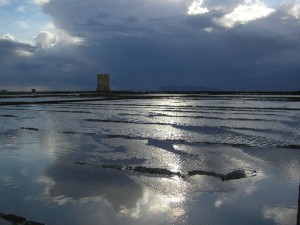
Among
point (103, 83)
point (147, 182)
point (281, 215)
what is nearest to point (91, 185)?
point (147, 182)

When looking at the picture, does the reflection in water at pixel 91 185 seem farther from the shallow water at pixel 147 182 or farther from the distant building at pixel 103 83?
the distant building at pixel 103 83

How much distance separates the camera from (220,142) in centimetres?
1298

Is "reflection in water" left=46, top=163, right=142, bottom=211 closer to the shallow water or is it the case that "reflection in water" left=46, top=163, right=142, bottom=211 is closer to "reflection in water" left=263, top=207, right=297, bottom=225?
the shallow water

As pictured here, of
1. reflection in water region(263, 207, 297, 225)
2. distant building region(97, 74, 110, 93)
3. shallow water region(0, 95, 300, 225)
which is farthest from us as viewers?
distant building region(97, 74, 110, 93)

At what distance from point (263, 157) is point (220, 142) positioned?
2.92 metres

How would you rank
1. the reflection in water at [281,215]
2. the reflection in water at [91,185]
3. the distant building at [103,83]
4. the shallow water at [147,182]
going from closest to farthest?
the reflection in water at [281,215]
the shallow water at [147,182]
the reflection in water at [91,185]
the distant building at [103,83]

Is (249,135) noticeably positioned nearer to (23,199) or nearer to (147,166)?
(147,166)

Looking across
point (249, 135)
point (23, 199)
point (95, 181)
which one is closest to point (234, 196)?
point (95, 181)

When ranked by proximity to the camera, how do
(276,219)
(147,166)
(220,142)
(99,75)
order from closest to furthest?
(276,219), (147,166), (220,142), (99,75)

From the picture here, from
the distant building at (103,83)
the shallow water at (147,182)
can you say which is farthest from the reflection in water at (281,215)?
the distant building at (103,83)

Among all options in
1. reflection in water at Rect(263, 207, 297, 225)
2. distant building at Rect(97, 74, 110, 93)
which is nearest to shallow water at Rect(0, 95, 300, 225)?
reflection in water at Rect(263, 207, 297, 225)

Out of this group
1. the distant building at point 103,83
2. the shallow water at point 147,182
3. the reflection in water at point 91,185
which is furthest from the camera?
the distant building at point 103,83

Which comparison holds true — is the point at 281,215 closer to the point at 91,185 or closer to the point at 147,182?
the point at 147,182

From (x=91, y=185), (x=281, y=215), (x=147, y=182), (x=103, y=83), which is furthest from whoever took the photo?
(x=103, y=83)
